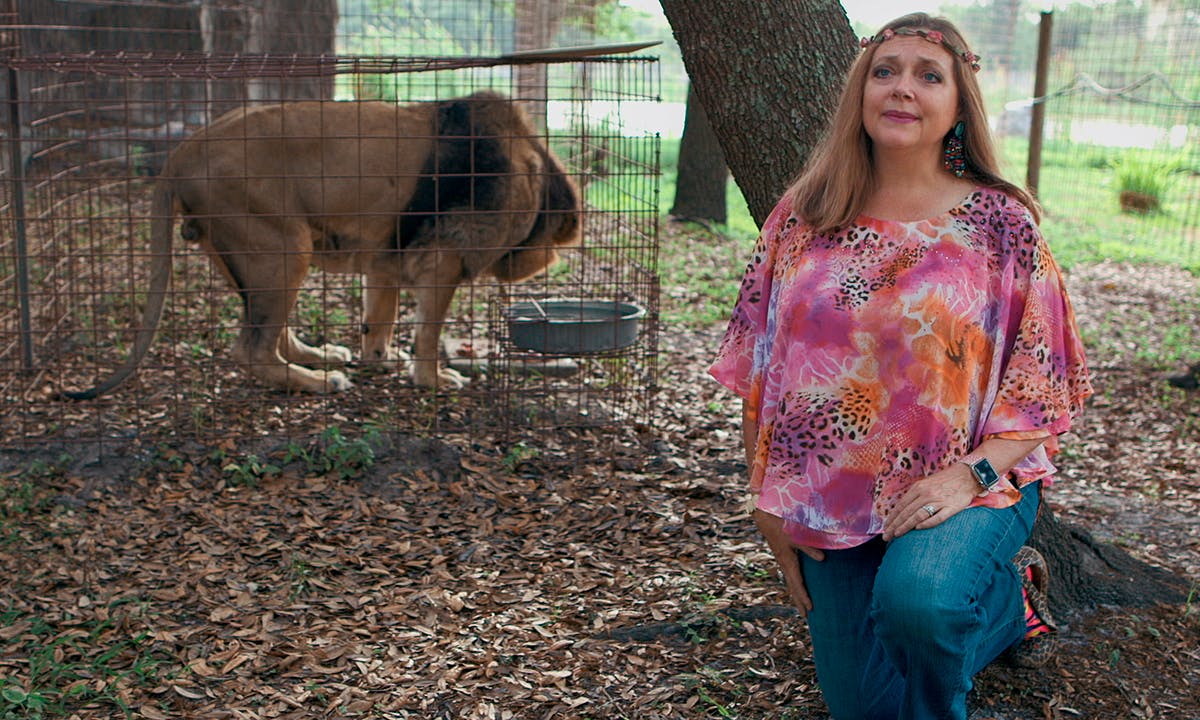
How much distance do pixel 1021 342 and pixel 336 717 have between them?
2263 mm

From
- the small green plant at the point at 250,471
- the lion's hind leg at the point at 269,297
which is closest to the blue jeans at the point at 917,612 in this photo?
the small green plant at the point at 250,471

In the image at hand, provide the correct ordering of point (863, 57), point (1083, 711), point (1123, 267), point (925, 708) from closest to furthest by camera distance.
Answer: point (925, 708), point (863, 57), point (1083, 711), point (1123, 267)

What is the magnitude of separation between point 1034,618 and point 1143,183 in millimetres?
11679

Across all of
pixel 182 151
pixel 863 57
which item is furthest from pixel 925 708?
pixel 182 151

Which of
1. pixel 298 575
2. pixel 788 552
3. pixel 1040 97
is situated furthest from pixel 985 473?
pixel 1040 97

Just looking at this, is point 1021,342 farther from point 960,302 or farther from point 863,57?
point 863,57

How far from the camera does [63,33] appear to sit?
11070mm

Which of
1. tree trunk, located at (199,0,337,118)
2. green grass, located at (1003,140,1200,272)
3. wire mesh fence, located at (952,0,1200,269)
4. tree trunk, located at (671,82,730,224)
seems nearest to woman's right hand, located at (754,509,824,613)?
green grass, located at (1003,140,1200,272)

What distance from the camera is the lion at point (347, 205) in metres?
6.04

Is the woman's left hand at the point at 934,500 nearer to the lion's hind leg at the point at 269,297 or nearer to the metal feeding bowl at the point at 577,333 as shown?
the metal feeding bowl at the point at 577,333

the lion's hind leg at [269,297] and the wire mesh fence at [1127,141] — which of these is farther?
the wire mesh fence at [1127,141]

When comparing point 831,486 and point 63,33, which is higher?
point 63,33

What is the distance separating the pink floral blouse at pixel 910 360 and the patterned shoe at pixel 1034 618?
0.51 meters

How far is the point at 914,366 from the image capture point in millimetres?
2797
